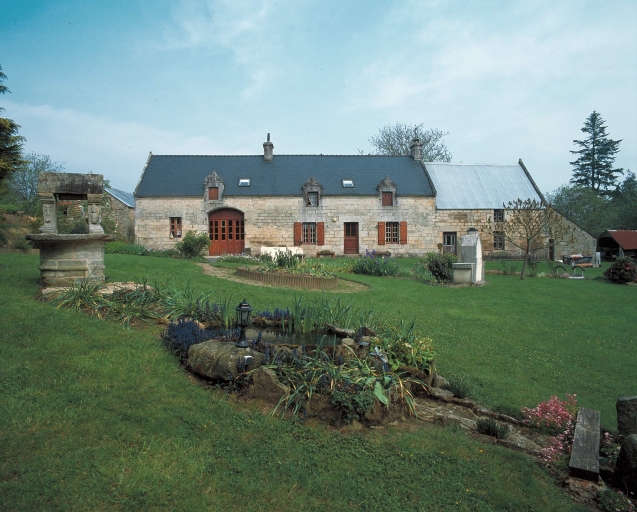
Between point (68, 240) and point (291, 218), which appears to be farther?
point (291, 218)

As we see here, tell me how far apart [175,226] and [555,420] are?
2350cm

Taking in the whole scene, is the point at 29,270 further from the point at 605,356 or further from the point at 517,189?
the point at 517,189

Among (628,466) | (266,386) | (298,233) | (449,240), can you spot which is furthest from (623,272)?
(266,386)

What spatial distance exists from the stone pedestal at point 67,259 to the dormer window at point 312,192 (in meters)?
18.5

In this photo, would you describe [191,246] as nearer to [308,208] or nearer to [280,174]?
[308,208]

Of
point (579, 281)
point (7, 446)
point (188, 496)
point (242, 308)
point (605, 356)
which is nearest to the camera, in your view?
point (188, 496)

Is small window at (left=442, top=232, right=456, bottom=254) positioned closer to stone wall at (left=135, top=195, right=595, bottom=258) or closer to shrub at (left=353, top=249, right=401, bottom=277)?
stone wall at (left=135, top=195, right=595, bottom=258)

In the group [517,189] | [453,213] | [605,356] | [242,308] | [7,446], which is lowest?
[605,356]

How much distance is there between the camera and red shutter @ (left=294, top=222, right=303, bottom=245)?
24812 mm

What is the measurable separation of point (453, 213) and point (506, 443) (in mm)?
23058

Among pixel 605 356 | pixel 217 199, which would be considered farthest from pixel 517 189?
pixel 605 356

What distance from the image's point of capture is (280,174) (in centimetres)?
2614

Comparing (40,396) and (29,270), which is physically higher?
(29,270)

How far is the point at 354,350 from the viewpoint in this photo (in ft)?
16.2
